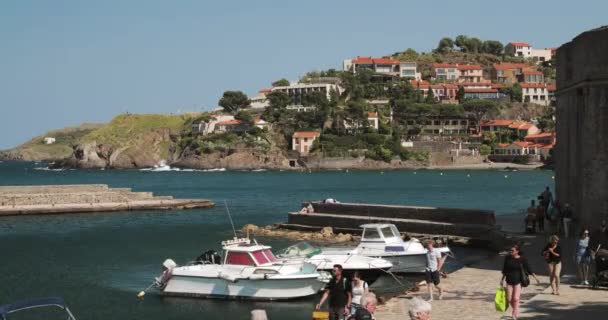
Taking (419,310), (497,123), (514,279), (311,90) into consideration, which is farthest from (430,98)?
(419,310)

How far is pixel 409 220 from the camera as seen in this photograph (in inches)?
1560

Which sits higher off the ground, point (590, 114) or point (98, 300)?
point (590, 114)

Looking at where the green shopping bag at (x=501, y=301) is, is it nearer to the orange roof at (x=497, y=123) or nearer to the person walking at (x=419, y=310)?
the person walking at (x=419, y=310)

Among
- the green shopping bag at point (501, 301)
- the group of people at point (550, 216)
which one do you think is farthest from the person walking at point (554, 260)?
the group of people at point (550, 216)

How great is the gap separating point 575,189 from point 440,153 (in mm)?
148792

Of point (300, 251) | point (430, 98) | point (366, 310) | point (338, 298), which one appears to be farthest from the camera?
point (430, 98)

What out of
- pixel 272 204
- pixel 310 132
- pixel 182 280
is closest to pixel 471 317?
pixel 182 280

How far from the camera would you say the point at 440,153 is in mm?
176500

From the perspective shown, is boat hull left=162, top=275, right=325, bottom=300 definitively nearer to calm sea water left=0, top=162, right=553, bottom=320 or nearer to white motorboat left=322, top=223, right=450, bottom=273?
calm sea water left=0, top=162, right=553, bottom=320

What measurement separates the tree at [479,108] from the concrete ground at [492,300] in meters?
167

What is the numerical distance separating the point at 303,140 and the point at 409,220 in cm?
13643

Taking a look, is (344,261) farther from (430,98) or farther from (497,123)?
(430,98)

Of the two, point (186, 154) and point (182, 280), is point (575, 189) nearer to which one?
point (182, 280)

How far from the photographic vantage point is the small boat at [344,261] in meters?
25.7
